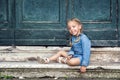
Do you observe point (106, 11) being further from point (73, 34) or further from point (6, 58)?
point (6, 58)

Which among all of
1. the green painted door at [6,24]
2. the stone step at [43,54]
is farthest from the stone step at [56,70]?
the green painted door at [6,24]

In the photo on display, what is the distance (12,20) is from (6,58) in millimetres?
672

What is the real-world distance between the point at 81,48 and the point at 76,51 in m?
0.10

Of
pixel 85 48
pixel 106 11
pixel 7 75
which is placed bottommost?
pixel 7 75

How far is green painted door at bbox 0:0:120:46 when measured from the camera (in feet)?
22.6

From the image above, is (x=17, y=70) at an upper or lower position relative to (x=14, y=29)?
lower

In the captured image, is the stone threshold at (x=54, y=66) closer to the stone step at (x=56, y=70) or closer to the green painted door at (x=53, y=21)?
the stone step at (x=56, y=70)

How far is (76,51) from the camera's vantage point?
20.6 feet

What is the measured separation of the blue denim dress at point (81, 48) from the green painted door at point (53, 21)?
64cm

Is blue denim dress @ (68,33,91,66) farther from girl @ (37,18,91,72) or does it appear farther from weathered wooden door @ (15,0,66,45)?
weathered wooden door @ (15,0,66,45)

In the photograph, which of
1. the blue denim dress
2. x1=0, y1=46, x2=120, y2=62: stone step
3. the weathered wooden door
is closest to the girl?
the blue denim dress

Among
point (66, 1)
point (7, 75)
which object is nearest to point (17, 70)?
point (7, 75)

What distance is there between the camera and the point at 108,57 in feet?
21.9

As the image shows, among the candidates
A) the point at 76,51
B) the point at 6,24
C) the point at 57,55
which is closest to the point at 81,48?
the point at 76,51
